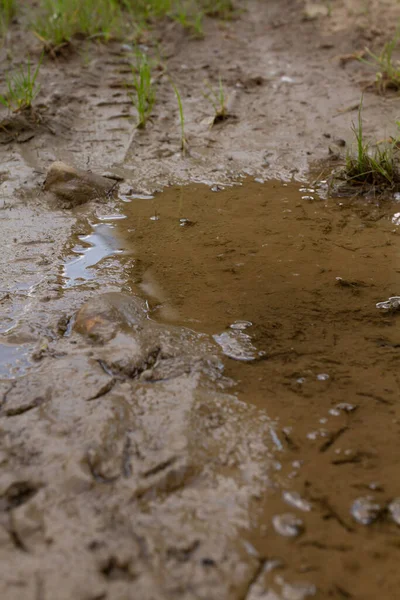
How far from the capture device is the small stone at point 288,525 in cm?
137

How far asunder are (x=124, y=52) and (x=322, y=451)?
4541mm

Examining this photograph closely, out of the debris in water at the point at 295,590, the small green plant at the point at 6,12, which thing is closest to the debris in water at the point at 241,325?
the debris in water at the point at 295,590

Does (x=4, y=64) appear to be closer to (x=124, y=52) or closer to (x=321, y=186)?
(x=124, y=52)

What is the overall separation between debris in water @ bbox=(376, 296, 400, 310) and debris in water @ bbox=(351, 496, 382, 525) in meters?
0.97

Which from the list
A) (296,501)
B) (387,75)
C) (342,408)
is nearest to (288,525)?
(296,501)

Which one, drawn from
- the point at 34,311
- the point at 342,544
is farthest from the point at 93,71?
the point at 342,544

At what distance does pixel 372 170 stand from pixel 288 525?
2461 mm

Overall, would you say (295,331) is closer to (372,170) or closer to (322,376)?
(322,376)

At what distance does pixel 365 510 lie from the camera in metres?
1.43

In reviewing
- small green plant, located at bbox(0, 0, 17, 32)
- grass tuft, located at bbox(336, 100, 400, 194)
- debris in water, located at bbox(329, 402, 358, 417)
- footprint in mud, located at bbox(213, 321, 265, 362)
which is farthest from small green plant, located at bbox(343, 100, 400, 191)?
small green plant, located at bbox(0, 0, 17, 32)

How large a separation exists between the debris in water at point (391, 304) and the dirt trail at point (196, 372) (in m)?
0.05

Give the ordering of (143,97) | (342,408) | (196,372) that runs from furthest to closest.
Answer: (143,97) < (196,372) < (342,408)

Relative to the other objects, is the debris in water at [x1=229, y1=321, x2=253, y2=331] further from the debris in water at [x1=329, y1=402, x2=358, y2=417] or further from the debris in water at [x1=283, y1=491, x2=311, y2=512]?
the debris in water at [x1=283, y1=491, x2=311, y2=512]

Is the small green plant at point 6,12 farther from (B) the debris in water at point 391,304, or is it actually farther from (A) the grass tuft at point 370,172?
(B) the debris in water at point 391,304
